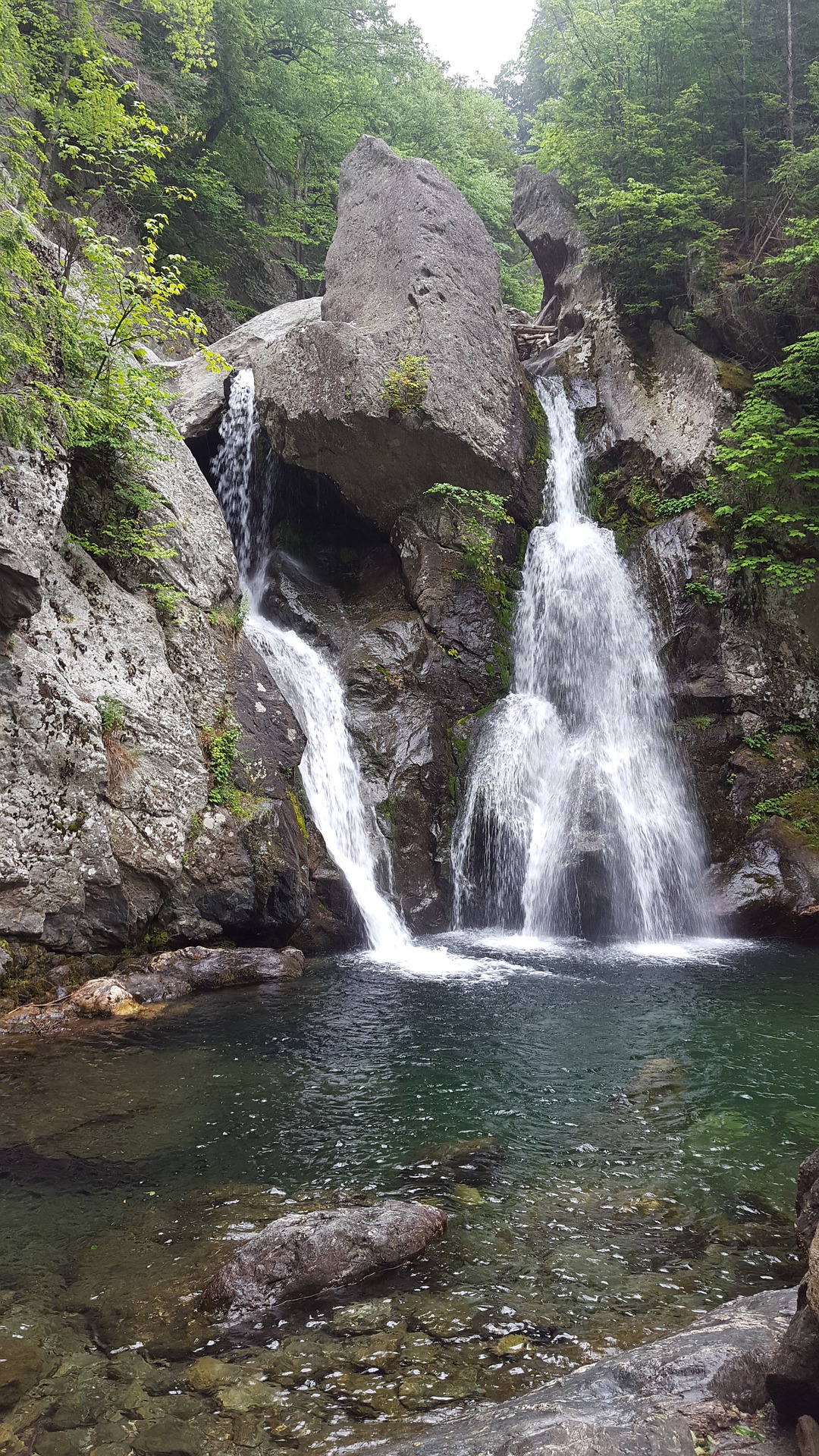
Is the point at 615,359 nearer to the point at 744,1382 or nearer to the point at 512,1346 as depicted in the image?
the point at 512,1346

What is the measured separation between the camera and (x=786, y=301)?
15969 mm

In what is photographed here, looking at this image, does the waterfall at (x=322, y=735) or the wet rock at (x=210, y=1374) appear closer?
the wet rock at (x=210, y=1374)

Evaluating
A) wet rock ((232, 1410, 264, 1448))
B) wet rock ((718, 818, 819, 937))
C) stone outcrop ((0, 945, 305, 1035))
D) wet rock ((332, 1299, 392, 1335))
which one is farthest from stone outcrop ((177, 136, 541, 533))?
wet rock ((232, 1410, 264, 1448))

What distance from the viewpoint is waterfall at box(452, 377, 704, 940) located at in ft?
39.6

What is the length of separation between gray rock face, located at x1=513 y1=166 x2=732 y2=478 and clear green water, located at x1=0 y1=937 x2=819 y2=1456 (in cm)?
1139

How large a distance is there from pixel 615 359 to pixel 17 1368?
19.4m

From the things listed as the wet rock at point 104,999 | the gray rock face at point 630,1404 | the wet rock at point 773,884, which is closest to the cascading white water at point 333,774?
the wet rock at point 104,999

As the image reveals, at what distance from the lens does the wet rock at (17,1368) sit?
303 centimetres

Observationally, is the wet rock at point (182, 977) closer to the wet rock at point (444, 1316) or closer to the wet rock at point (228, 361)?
the wet rock at point (444, 1316)

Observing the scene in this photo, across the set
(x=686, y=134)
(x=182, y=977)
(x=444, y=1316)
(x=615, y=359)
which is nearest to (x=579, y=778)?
(x=182, y=977)

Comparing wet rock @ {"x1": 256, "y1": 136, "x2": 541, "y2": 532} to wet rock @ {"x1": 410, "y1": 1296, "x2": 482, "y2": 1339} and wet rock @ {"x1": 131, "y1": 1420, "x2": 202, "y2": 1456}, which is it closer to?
wet rock @ {"x1": 410, "y1": 1296, "x2": 482, "y2": 1339}

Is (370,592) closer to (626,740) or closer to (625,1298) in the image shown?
(626,740)

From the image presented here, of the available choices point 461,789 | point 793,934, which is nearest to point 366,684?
point 461,789

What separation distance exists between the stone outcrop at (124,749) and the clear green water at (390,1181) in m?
1.43
